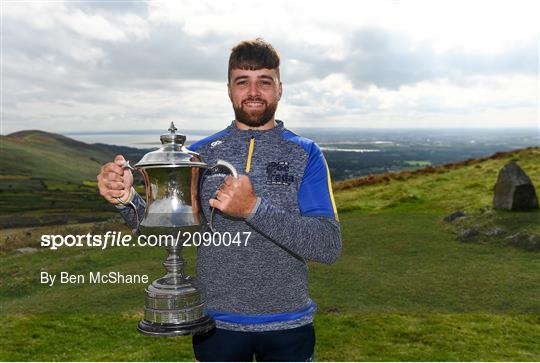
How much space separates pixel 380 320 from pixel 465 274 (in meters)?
4.66

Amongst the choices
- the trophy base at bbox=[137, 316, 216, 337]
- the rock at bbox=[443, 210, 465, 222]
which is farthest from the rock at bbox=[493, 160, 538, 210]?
the trophy base at bbox=[137, 316, 216, 337]

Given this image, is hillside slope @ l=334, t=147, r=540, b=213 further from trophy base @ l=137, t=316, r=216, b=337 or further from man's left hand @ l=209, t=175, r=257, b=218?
man's left hand @ l=209, t=175, r=257, b=218

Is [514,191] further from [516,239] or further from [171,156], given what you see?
[171,156]

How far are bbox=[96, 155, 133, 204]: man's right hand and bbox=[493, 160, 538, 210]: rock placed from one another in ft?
66.0

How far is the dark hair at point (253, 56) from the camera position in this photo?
10.9 feet

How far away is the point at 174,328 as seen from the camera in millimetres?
3133

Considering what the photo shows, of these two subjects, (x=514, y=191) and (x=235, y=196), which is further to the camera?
(x=514, y=191)

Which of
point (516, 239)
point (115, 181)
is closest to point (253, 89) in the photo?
point (115, 181)

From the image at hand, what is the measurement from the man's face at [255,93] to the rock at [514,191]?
19.6m

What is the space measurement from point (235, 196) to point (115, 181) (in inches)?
39.5

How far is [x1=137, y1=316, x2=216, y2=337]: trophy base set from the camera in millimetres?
3102

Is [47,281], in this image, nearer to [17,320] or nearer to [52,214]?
[17,320]

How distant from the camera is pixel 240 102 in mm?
3422

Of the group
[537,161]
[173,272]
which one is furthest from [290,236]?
[537,161]
